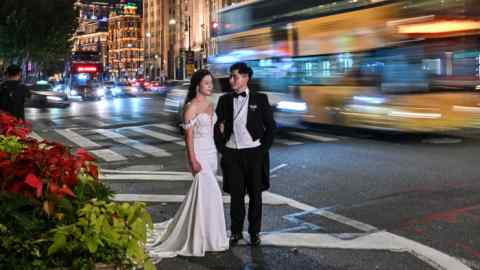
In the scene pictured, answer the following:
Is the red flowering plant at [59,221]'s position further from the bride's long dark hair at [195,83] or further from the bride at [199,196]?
the bride's long dark hair at [195,83]

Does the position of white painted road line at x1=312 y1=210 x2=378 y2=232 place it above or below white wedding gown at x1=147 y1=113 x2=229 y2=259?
below

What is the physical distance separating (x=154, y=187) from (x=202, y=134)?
4.68 m

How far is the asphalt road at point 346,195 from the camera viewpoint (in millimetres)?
6508

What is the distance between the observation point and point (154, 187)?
1100 cm

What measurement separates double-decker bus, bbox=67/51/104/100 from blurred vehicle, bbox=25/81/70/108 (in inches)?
526

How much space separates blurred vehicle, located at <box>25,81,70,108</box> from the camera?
36.2m

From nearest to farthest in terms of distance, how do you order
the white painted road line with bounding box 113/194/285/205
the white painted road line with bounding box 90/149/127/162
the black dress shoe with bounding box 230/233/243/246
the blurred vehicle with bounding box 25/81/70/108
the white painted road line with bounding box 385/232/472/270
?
the white painted road line with bounding box 385/232/472/270, the black dress shoe with bounding box 230/233/243/246, the white painted road line with bounding box 113/194/285/205, the white painted road line with bounding box 90/149/127/162, the blurred vehicle with bounding box 25/81/70/108

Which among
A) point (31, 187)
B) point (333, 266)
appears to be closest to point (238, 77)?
point (333, 266)

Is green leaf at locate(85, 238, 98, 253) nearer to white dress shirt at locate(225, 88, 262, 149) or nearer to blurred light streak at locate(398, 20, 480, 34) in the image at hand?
white dress shirt at locate(225, 88, 262, 149)

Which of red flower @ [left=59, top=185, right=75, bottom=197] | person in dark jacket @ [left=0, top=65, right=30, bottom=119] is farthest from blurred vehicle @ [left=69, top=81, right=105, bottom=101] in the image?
red flower @ [left=59, top=185, right=75, bottom=197]

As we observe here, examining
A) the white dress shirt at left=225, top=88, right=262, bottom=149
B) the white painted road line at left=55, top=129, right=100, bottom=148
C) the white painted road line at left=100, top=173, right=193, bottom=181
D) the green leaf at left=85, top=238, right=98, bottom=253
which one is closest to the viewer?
the green leaf at left=85, top=238, right=98, bottom=253

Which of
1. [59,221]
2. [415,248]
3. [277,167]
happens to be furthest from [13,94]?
[59,221]

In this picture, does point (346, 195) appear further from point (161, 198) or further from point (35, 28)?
point (35, 28)

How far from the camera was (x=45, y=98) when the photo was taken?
36781mm
